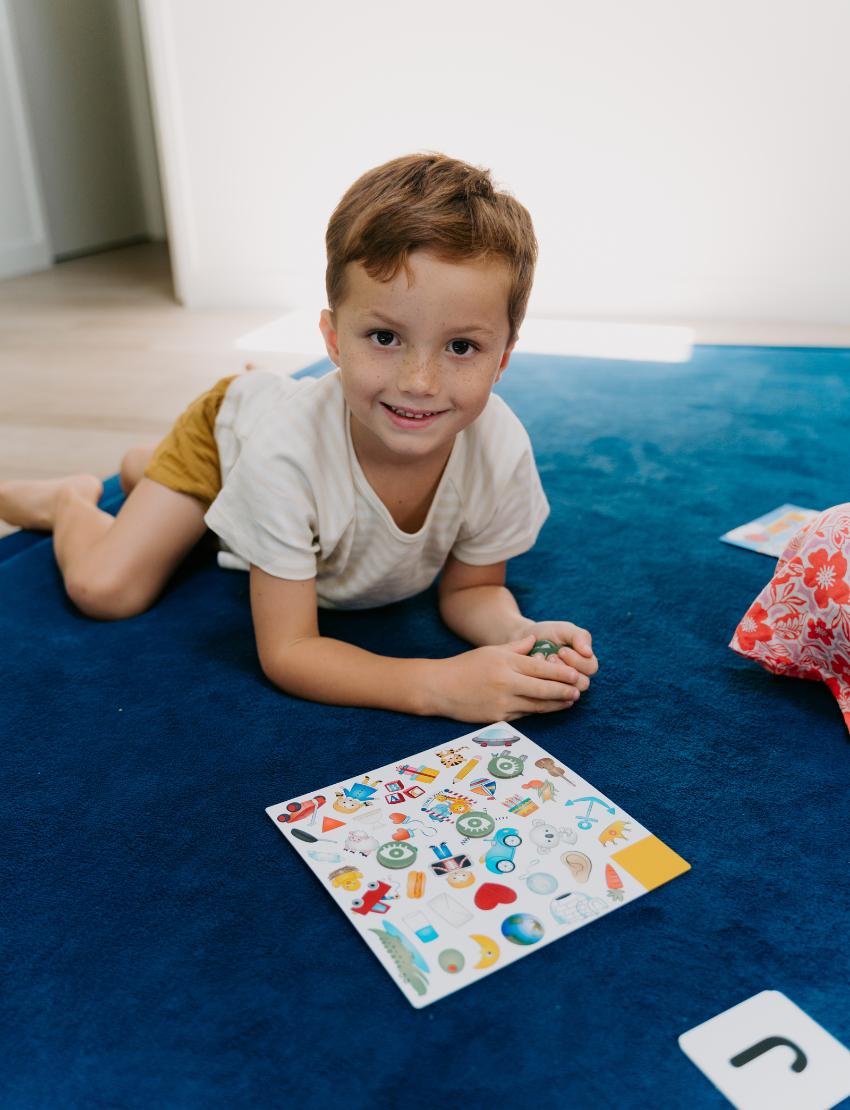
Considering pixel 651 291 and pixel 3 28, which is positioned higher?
pixel 3 28

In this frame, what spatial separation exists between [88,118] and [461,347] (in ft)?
13.5

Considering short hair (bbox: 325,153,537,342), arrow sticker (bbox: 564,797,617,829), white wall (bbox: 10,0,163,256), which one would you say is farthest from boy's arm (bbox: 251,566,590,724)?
white wall (bbox: 10,0,163,256)

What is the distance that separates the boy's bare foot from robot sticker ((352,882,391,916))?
0.90 metres

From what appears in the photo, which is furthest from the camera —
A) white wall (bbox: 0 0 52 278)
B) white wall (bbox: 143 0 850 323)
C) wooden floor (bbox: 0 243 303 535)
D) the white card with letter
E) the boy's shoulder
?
white wall (bbox: 0 0 52 278)

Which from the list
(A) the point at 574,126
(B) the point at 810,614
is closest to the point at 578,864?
(B) the point at 810,614

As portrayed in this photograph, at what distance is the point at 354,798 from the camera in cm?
84

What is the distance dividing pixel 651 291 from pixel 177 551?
2.17m

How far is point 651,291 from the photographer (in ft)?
9.53

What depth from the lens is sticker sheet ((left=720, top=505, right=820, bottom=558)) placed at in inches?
53.3

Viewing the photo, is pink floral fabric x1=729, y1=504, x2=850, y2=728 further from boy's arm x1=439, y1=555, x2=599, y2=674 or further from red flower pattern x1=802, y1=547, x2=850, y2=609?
boy's arm x1=439, y1=555, x2=599, y2=674

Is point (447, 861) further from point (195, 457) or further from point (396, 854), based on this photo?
point (195, 457)

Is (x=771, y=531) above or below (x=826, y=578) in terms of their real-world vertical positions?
below

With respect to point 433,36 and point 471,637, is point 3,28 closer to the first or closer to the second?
point 433,36

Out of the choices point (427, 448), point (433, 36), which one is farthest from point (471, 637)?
point (433, 36)
